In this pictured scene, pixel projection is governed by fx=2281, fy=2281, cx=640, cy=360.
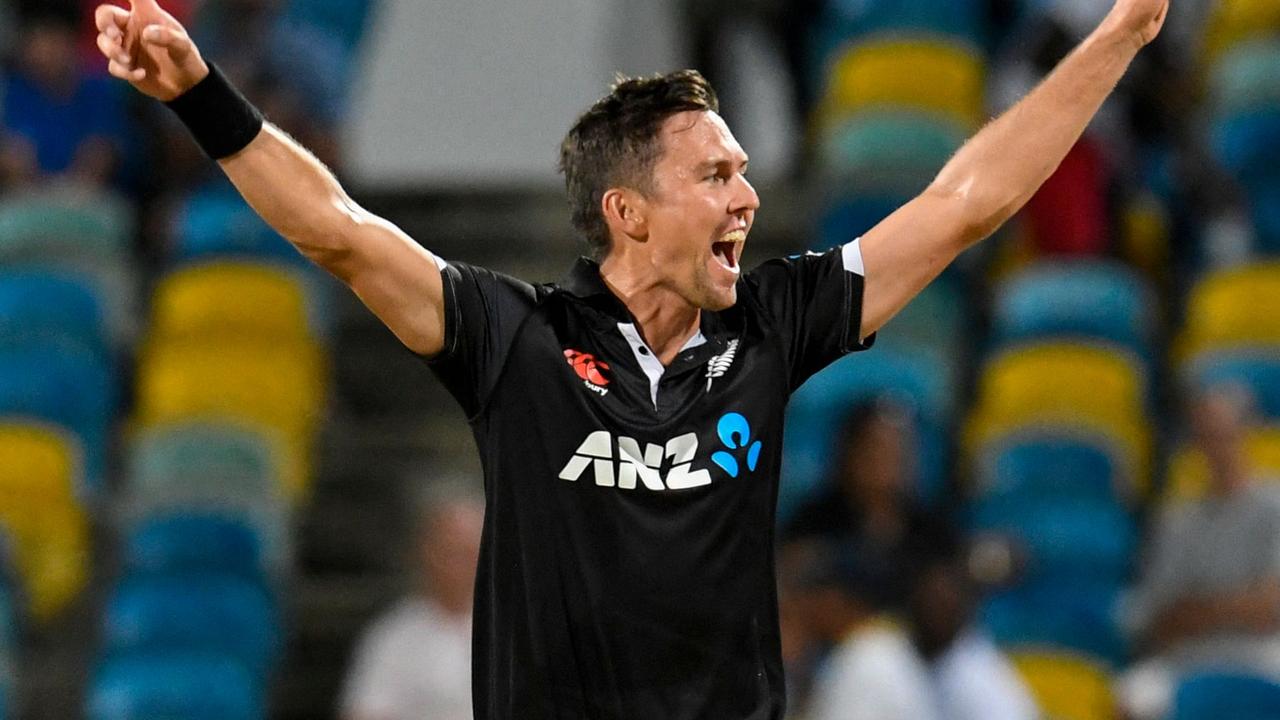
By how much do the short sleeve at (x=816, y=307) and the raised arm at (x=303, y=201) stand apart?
1.70 ft

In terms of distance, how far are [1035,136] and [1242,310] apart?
4336 mm

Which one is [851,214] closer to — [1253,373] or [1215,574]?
[1253,373]

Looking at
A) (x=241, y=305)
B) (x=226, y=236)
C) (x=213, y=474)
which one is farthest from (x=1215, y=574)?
(x=226, y=236)

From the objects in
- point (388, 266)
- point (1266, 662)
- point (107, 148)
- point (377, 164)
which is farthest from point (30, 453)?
point (388, 266)

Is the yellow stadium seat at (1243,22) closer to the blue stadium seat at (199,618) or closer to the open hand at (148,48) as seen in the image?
the blue stadium seat at (199,618)

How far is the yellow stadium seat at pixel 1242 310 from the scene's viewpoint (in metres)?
7.46

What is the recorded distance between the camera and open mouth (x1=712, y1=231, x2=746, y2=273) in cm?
323

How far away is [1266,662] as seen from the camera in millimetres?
6391

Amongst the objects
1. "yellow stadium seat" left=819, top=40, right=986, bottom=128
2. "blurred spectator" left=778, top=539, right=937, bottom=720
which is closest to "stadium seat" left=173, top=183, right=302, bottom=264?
"yellow stadium seat" left=819, top=40, right=986, bottom=128

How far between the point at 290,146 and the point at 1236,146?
569 centimetres

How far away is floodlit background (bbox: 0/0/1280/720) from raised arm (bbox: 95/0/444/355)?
3012 mm

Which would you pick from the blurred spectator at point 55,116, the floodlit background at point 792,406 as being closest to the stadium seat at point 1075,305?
the floodlit background at point 792,406

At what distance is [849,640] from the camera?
606 centimetres

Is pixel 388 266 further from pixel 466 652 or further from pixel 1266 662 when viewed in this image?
pixel 1266 662
